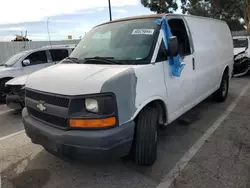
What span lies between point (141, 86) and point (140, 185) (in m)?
1.20

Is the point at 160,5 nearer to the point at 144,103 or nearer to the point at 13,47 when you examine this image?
the point at 13,47

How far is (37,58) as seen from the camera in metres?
8.49

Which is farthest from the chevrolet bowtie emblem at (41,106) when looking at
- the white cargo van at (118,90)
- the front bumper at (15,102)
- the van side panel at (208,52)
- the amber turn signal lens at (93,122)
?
the front bumper at (15,102)

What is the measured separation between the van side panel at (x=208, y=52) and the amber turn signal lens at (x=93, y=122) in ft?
7.78

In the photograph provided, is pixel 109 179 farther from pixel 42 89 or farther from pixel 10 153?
pixel 10 153

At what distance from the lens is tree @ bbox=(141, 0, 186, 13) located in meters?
25.1

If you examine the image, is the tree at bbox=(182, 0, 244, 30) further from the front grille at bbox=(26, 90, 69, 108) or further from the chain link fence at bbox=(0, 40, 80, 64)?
the front grille at bbox=(26, 90, 69, 108)

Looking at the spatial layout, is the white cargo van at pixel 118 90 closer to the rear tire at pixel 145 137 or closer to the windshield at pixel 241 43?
the rear tire at pixel 145 137

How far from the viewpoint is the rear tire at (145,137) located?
2.93 meters

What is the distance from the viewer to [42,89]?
288 centimetres

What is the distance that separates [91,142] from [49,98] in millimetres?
764

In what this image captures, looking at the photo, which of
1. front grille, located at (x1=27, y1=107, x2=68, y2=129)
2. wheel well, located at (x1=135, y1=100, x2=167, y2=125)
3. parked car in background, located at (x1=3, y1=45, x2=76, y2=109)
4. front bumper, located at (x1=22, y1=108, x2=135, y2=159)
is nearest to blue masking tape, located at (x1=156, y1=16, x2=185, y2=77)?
wheel well, located at (x1=135, y1=100, x2=167, y2=125)

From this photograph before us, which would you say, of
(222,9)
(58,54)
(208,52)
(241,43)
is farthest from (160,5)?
(208,52)

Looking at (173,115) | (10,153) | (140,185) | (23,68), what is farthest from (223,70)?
Answer: (23,68)
